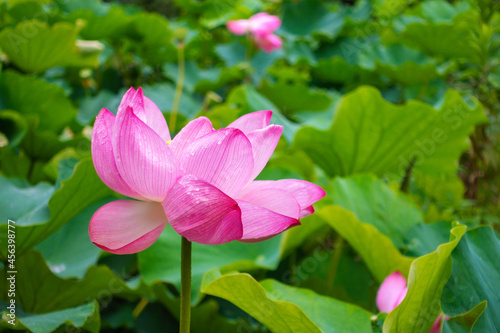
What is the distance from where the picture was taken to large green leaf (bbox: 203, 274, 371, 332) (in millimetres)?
417

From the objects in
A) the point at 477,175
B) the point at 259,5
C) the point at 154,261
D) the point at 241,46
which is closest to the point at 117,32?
the point at 241,46

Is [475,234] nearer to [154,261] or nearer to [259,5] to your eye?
[154,261]

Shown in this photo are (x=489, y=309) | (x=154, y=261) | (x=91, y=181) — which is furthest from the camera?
(x=154, y=261)

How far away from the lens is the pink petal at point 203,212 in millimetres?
310

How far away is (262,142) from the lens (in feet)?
1.18

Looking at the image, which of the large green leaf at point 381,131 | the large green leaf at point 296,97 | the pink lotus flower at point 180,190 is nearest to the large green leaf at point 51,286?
the pink lotus flower at point 180,190

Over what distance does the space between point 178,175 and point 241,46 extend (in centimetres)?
158

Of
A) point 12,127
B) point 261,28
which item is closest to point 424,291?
point 12,127

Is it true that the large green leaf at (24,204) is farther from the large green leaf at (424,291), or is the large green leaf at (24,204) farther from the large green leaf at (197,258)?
the large green leaf at (424,291)

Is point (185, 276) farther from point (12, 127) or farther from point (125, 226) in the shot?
point (12, 127)

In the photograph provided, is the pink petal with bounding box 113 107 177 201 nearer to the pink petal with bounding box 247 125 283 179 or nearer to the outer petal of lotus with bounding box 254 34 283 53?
the pink petal with bounding box 247 125 283 179

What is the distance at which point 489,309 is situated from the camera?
44cm

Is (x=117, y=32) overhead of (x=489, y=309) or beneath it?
beneath

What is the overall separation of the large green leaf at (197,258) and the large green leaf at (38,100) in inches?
19.4
